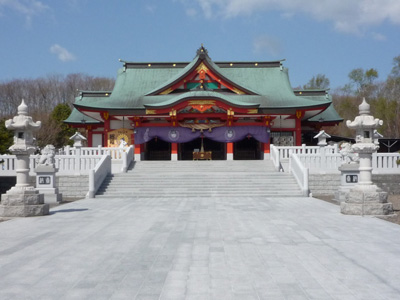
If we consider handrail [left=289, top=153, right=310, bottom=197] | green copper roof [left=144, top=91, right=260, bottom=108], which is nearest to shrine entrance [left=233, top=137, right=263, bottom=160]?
green copper roof [left=144, top=91, right=260, bottom=108]

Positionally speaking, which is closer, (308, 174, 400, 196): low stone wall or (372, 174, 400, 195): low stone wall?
(308, 174, 400, 196): low stone wall

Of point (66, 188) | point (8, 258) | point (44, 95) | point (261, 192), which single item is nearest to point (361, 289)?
point (8, 258)

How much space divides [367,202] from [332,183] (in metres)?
8.15

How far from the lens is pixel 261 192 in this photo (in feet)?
57.8

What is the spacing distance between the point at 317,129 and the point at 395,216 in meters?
22.7

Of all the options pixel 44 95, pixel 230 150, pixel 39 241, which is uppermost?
pixel 44 95


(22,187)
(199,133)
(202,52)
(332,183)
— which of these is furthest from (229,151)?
(22,187)

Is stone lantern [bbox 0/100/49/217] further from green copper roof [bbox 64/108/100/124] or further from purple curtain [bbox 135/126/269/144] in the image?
green copper roof [bbox 64/108/100/124]

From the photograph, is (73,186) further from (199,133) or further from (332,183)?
(332,183)

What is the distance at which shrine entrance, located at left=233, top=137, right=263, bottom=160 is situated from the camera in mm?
30109

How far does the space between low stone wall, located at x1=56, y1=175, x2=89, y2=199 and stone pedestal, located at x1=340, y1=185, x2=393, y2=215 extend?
41.3 ft

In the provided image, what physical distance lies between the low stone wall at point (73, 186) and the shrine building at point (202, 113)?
27.5 ft

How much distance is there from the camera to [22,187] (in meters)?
11.1

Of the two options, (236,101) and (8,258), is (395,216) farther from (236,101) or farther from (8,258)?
(236,101)
